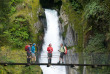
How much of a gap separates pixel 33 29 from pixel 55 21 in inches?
208

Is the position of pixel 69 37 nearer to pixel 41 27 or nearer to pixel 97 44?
pixel 41 27

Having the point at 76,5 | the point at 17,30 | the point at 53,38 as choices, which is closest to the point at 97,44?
the point at 76,5

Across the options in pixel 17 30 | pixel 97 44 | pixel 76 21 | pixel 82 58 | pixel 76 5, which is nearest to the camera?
pixel 82 58

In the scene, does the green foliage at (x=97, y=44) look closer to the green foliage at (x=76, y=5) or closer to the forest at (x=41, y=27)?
the forest at (x=41, y=27)

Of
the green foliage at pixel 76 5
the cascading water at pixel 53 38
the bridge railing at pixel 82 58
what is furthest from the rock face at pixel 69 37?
the bridge railing at pixel 82 58

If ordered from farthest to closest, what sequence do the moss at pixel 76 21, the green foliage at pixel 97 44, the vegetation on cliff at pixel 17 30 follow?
the moss at pixel 76 21 < the green foliage at pixel 97 44 < the vegetation on cliff at pixel 17 30

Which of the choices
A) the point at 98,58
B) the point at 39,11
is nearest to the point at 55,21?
the point at 39,11

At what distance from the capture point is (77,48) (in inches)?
795

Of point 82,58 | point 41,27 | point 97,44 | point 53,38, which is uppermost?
point 41,27

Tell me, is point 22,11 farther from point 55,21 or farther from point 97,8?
point 97,8

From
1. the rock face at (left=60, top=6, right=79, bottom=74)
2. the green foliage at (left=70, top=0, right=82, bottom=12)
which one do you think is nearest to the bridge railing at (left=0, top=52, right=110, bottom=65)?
the rock face at (left=60, top=6, right=79, bottom=74)

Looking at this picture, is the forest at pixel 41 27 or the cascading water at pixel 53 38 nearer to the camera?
the forest at pixel 41 27

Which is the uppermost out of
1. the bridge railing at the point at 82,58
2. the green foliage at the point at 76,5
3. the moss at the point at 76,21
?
the green foliage at the point at 76,5

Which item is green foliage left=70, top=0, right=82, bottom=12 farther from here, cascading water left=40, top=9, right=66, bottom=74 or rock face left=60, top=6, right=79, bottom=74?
cascading water left=40, top=9, right=66, bottom=74
